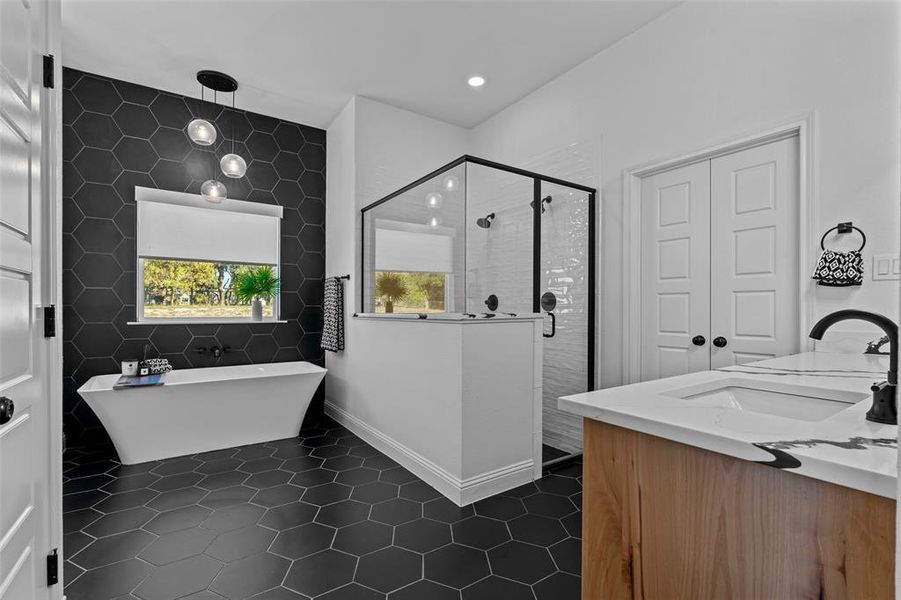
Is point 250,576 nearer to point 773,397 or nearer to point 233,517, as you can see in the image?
point 233,517

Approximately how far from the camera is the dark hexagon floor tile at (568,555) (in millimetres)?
1856

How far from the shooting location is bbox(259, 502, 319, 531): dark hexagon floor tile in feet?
7.32

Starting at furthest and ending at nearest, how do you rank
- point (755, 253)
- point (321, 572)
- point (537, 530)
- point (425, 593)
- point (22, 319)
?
point (755, 253)
point (537, 530)
point (321, 572)
point (425, 593)
point (22, 319)

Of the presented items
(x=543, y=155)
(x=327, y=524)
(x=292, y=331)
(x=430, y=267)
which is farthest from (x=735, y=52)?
(x=292, y=331)

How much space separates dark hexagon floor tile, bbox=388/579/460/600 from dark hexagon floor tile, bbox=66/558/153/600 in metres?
1.07

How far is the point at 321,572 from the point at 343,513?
1.66 feet

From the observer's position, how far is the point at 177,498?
2.53 meters

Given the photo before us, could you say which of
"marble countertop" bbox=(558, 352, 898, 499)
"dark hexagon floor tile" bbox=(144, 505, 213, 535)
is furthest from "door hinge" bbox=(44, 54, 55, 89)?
"dark hexagon floor tile" bbox=(144, 505, 213, 535)

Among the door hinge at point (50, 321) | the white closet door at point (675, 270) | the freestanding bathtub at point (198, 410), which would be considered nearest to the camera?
the door hinge at point (50, 321)

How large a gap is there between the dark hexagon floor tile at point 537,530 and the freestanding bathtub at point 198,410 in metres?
2.13

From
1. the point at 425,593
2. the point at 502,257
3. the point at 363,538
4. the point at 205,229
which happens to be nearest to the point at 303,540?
the point at 363,538

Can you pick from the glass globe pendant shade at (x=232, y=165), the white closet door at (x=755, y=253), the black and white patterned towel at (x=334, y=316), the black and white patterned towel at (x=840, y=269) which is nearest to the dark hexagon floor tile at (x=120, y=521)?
the black and white patterned towel at (x=334, y=316)

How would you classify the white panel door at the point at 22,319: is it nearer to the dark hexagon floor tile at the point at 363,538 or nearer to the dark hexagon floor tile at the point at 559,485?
the dark hexagon floor tile at the point at 363,538

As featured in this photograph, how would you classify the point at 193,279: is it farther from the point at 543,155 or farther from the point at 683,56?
the point at 683,56
